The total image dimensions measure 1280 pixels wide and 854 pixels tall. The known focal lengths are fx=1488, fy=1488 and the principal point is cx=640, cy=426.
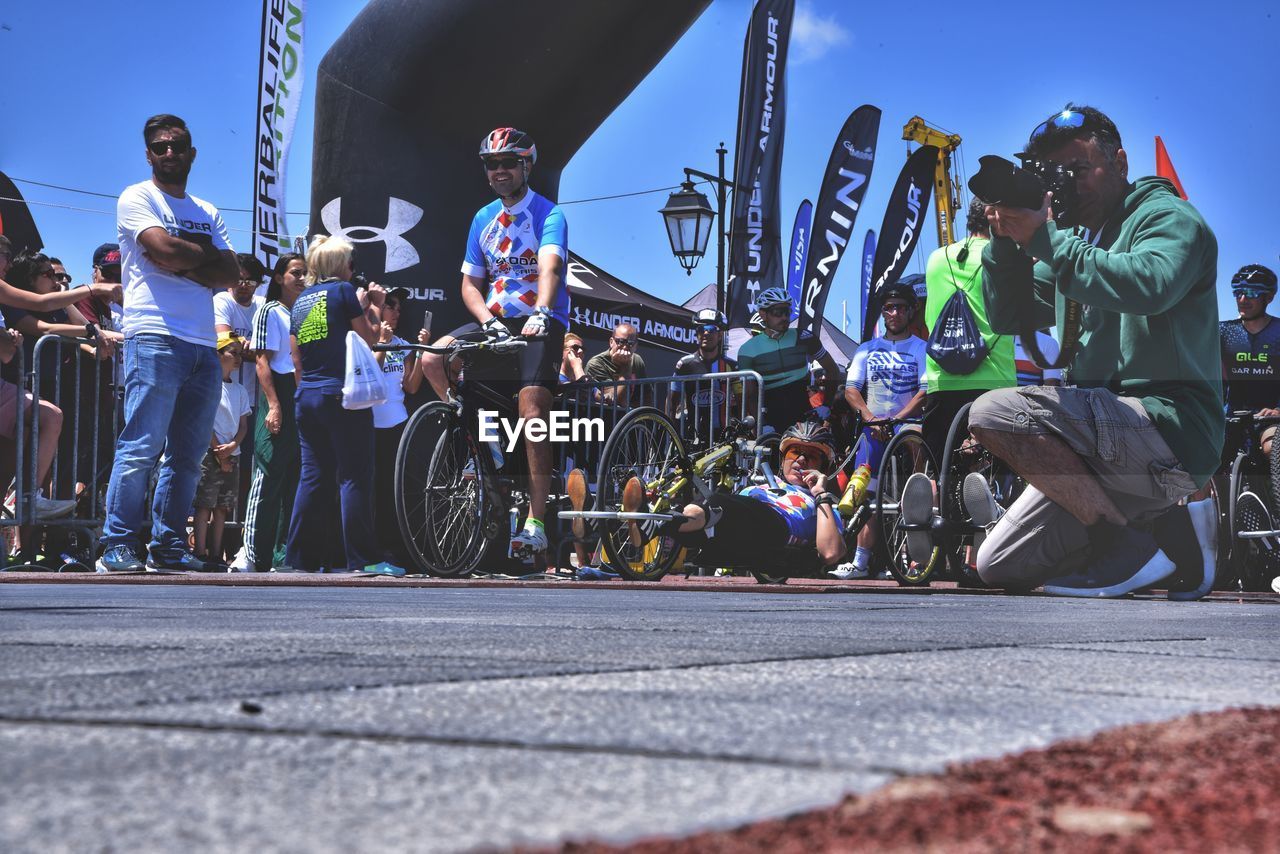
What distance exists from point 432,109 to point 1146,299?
5.82 meters

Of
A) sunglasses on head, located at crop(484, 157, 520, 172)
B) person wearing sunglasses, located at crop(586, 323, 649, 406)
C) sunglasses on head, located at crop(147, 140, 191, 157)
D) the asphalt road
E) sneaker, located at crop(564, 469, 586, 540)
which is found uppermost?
sunglasses on head, located at crop(484, 157, 520, 172)

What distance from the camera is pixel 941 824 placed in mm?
902

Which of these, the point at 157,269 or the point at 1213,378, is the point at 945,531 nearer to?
the point at 1213,378

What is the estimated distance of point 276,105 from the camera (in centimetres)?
1133

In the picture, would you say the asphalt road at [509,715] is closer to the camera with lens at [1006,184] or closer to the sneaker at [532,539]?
the camera with lens at [1006,184]

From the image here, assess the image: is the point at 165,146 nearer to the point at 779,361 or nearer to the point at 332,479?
the point at 332,479

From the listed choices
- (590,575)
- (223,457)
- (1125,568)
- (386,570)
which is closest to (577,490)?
(590,575)

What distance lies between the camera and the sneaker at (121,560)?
586cm

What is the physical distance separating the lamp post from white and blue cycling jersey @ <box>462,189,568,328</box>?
8.51m

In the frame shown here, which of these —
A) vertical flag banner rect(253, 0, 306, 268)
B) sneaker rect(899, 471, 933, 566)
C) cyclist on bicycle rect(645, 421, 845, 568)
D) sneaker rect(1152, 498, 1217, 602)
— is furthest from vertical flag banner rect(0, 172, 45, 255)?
sneaker rect(1152, 498, 1217, 602)

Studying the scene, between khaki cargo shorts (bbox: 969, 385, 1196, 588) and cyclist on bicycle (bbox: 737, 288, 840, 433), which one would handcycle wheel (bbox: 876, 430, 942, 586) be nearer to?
cyclist on bicycle (bbox: 737, 288, 840, 433)

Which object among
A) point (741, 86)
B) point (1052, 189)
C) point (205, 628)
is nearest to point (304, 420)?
point (1052, 189)

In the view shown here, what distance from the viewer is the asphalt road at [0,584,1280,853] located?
0.90 m

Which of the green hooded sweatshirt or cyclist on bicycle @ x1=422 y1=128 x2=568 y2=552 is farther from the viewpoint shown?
cyclist on bicycle @ x1=422 y1=128 x2=568 y2=552
